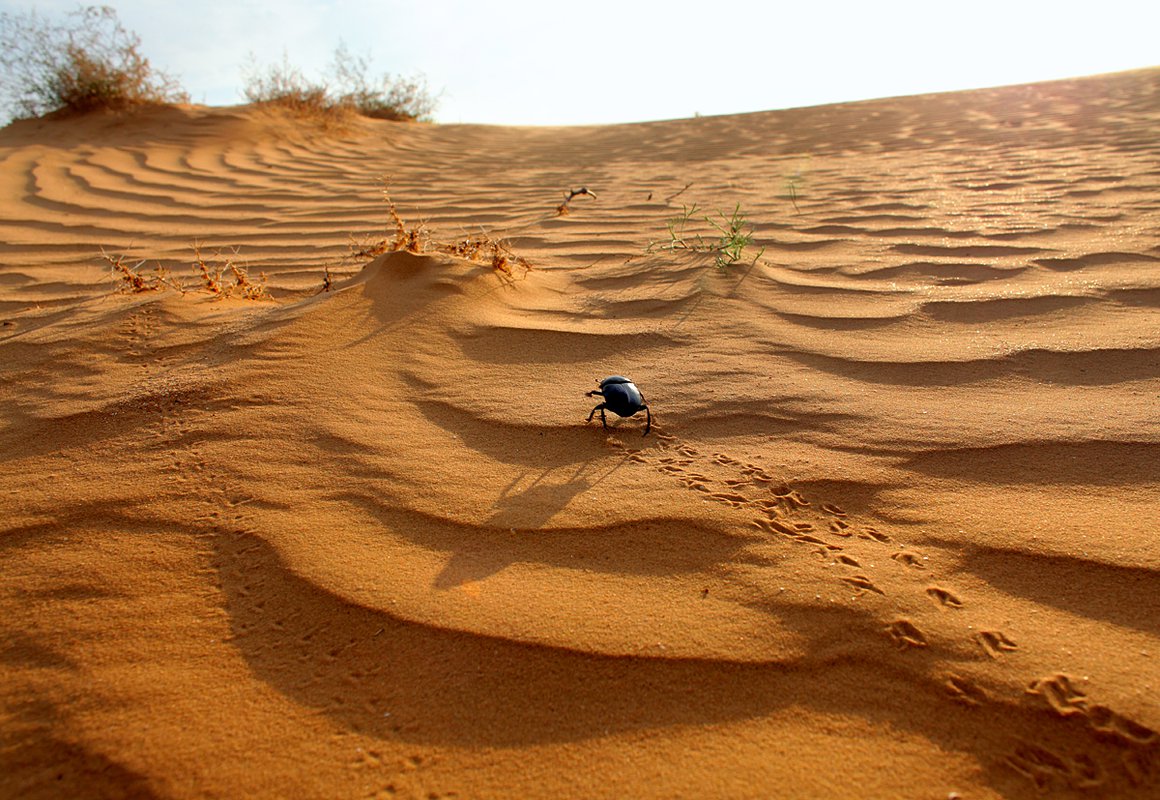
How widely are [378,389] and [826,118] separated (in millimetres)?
6658

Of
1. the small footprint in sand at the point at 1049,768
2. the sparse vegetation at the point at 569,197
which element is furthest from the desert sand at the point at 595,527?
the sparse vegetation at the point at 569,197

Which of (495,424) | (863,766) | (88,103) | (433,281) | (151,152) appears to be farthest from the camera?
(88,103)

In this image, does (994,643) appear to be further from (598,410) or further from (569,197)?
(569,197)

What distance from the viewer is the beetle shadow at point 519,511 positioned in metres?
1.12

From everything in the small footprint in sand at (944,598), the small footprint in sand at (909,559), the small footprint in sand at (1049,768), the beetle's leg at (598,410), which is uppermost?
the beetle's leg at (598,410)

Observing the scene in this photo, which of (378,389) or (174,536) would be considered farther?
(378,389)

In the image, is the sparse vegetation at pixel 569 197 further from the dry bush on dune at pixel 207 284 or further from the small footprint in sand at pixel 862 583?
the small footprint in sand at pixel 862 583

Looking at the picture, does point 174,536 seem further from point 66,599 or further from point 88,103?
point 88,103

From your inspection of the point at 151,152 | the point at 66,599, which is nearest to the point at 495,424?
the point at 66,599

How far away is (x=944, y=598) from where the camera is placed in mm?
1032

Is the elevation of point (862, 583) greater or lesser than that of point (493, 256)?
lesser

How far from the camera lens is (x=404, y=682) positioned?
927 mm

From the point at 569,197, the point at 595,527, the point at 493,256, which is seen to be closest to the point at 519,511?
the point at 595,527

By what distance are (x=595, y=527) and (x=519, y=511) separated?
0.49 ft
